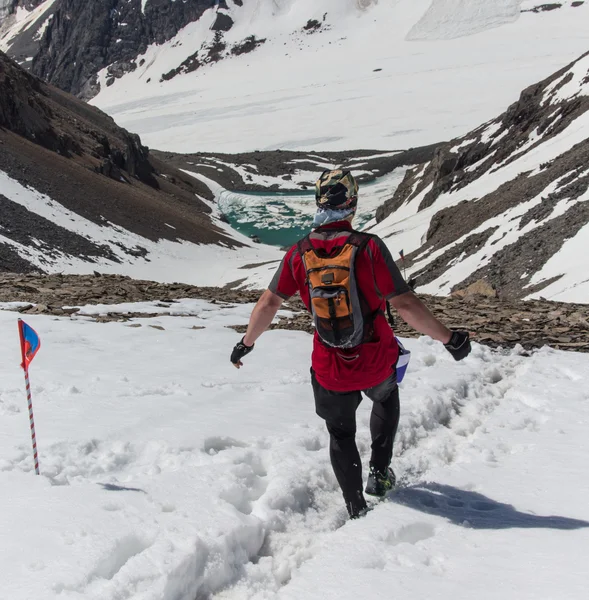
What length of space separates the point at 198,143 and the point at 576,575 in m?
188

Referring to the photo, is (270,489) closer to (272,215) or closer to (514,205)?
(514,205)

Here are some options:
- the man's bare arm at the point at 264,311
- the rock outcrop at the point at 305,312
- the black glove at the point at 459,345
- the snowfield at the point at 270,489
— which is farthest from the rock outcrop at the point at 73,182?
the black glove at the point at 459,345

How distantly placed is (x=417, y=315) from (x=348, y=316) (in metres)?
0.50

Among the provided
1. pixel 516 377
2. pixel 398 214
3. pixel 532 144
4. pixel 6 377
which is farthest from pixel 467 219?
pixel 6 377

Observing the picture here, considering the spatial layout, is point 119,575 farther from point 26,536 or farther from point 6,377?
point 6,377

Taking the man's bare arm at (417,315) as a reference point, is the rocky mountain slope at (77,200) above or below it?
above

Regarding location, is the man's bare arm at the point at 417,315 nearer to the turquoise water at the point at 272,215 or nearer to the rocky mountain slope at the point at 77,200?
the rocky mountain slope at the point at 77,200

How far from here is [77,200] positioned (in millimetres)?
53500

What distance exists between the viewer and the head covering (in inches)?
171

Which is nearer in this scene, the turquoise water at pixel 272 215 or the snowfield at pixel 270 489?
the snowfield at pixel 270 489

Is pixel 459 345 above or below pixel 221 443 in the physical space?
above

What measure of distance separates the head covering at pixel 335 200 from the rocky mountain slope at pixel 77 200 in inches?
1328

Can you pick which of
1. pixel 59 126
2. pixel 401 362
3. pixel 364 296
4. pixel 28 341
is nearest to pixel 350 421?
pixel 401 362

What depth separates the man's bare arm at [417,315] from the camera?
4258 millimetres
